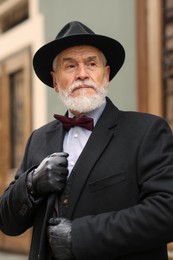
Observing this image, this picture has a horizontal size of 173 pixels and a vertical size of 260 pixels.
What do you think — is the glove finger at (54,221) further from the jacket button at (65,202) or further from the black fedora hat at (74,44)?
the black fedora hat at (74,44)

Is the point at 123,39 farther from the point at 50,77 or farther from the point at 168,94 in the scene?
the point at 50,77

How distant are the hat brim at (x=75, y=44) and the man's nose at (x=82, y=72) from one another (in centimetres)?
11

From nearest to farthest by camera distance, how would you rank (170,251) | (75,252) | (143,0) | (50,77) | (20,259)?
(75,252) → (50,77) → (170,251) → (143,0) → (20,259)

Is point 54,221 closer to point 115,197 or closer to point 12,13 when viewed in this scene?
point 115,197

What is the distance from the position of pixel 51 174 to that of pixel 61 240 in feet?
0.91

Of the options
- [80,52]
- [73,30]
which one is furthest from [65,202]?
[73,30]

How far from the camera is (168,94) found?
16.1ft

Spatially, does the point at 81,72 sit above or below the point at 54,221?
above

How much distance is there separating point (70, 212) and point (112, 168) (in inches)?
10.0

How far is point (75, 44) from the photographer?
2.36 m

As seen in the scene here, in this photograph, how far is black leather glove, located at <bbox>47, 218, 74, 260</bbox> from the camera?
2.05m

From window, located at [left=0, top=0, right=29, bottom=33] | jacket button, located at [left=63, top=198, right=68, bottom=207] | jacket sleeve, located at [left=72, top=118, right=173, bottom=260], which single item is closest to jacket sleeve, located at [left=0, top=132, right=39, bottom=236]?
jacket button, located at [left=63, top=198, right=68, bottom=207]

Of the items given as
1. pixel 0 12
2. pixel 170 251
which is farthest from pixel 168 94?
pixel 0 12

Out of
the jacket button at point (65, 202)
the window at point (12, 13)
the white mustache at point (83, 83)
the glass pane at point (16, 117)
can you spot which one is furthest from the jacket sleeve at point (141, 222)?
the window at point (12, 13)
